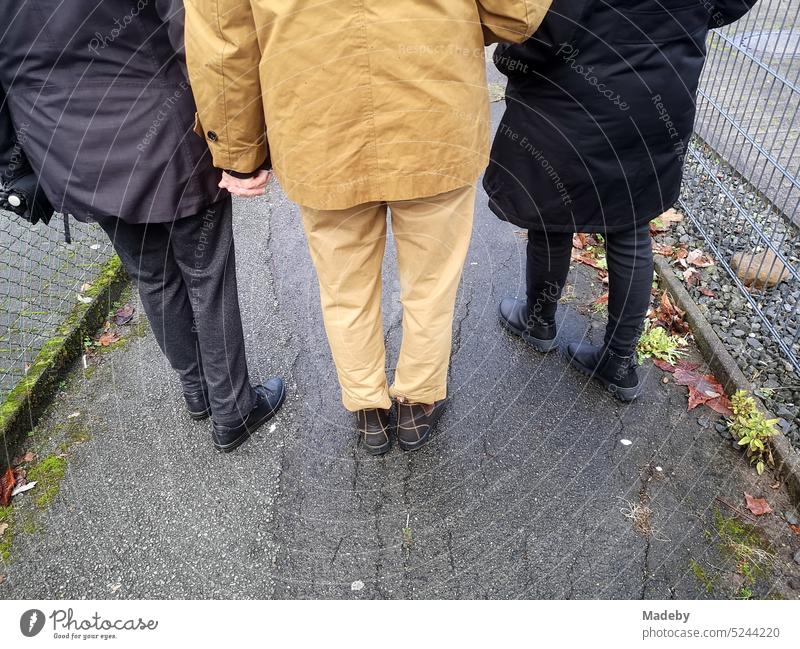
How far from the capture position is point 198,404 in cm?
263

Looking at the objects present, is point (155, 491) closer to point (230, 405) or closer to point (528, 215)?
point (230, 405)

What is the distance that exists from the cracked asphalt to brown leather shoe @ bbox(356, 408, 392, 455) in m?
0.06

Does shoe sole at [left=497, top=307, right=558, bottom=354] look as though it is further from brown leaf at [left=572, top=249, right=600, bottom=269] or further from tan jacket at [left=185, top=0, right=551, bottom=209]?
tan jacket at [left=185, top=0, right=551, bottom=209]

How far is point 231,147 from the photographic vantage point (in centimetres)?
179

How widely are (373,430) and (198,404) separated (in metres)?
0.81

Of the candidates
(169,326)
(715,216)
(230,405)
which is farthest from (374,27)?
(715,216)

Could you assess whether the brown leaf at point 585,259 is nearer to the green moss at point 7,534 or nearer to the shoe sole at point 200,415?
the shoe sole at point 200,415

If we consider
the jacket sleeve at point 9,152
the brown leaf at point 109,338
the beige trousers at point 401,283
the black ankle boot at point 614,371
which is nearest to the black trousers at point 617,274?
the black ankle boot at point 614,371

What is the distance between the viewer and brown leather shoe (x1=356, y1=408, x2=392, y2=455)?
2.44 m

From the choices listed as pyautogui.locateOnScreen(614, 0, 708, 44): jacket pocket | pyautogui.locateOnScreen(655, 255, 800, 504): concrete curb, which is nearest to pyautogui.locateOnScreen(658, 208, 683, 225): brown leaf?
pyautogui.locateOnScreen(655, 255, 800, 504): concrete curb

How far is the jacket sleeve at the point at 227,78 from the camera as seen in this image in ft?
4.88

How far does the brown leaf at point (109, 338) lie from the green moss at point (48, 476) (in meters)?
0.74

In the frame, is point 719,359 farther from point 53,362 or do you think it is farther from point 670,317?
point 53,362

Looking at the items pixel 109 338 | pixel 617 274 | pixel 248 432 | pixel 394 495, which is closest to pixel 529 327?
pixel 617 274
